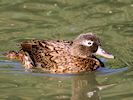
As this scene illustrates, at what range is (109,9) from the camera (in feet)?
52.3

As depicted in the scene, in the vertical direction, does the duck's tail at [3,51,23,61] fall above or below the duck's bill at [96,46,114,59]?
below

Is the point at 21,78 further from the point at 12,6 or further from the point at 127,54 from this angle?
the point at 12,6

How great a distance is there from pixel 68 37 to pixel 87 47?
1.40m

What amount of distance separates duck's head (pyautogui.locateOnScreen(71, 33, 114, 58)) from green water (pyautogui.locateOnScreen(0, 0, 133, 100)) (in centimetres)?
37

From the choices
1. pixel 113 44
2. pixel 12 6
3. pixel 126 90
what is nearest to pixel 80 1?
pixel 12 6

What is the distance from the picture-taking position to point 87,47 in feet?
43.5

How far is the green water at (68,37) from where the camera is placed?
11539mm

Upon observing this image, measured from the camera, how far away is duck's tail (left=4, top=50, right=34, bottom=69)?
1320 centimetres

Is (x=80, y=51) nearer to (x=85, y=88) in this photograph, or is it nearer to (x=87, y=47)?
(x=87, y=47)

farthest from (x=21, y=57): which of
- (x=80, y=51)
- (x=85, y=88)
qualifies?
(x=85, y=88)

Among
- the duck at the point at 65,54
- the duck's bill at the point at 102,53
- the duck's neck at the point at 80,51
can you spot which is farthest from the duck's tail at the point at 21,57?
the duck's bill at the point at 102,53

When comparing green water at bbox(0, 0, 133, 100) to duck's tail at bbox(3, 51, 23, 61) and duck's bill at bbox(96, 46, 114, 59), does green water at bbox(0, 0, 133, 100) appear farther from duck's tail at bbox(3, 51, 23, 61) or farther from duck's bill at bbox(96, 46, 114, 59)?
duck's bill at bbox(96, 46, 114, 59)

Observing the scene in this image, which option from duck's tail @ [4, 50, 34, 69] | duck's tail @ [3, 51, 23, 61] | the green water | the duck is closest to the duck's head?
the duck

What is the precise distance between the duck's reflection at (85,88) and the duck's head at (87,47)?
1.86 feet
